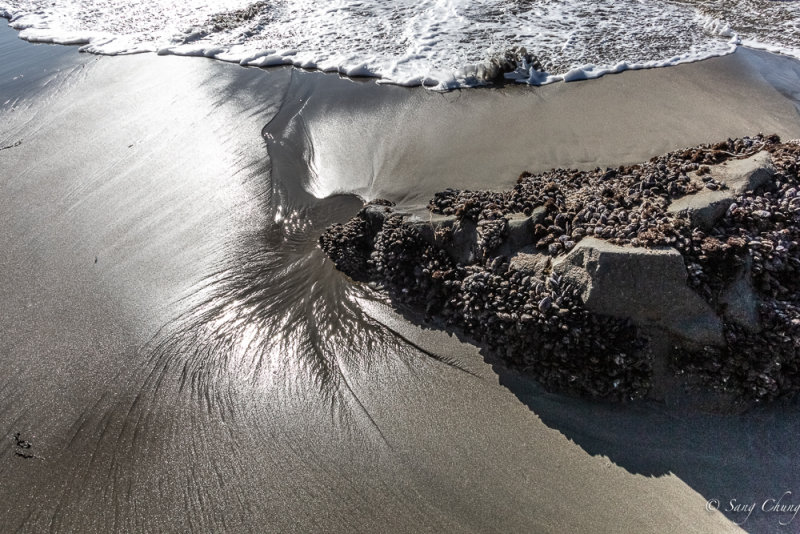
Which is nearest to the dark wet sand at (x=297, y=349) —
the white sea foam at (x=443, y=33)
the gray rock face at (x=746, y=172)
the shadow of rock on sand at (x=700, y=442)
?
the shadow of rock on sand at (x=700, y=442)

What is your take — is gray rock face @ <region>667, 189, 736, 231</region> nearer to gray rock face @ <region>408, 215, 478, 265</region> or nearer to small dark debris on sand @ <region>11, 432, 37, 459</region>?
gray rock face @ <region>408, 215, 478, 265</region>

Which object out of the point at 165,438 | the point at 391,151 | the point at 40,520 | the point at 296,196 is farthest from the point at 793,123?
the point at 40,520

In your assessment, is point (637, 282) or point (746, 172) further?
point (746, 172)

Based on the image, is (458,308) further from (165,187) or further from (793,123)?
(793,123)

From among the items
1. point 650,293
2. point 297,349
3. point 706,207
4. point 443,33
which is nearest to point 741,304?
point 650,293

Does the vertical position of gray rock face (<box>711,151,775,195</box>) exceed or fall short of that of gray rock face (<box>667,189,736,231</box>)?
it exceeds it

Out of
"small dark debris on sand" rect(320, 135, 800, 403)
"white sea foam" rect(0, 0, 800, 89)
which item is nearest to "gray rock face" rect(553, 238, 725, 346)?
"small dark debris on sand" rect(320, 135, 800, 403)

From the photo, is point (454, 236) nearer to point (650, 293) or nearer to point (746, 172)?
point (650, 293)

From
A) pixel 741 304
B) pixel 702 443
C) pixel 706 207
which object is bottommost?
pixel 702 443
